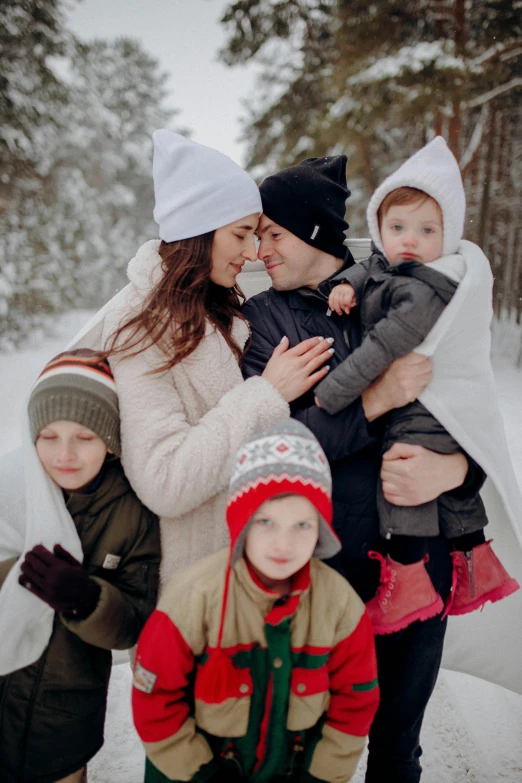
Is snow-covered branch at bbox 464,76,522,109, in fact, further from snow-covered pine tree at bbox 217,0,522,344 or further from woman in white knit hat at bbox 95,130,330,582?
woman in white knit hat at bbox 95,130,330,582

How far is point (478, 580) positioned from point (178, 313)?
159 cm

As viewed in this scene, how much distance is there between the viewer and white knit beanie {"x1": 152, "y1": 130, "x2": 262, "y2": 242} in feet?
6.76

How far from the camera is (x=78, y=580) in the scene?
177 cm

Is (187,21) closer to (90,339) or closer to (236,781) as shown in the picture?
(90,339)

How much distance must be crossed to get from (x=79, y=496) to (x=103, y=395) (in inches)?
15.7

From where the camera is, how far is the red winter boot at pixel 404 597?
1992mm

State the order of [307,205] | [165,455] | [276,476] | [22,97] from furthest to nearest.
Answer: [22,97], [307,205], [165,455], [276,476]

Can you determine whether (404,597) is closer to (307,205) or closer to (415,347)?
(415,347)

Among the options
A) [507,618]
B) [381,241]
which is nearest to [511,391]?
[507,618]

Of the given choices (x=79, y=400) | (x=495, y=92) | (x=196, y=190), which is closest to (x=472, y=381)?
(x=196, y=190)

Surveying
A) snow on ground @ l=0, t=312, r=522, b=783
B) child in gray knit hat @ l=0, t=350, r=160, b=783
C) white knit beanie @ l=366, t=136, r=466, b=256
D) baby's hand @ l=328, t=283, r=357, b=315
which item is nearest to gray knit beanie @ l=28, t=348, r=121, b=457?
child in gray knit hat @ l=0, t=350, r=160, b=783

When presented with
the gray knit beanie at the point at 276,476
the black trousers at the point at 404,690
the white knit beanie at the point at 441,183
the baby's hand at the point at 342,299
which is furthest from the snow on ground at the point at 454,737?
the white knit beanie at the point at 441,183

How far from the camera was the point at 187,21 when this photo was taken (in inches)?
422

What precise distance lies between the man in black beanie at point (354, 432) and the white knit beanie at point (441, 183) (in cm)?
44
